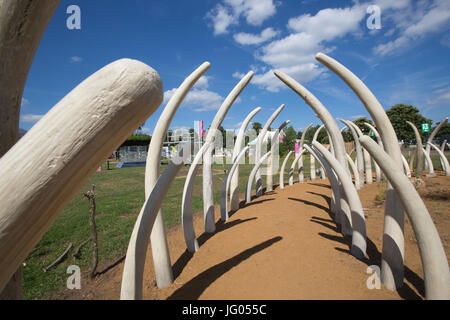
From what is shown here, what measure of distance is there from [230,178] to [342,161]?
11.4 ft

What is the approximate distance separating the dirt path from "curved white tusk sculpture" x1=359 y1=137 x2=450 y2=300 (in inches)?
20.5

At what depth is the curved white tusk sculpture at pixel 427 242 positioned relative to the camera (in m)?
2.50

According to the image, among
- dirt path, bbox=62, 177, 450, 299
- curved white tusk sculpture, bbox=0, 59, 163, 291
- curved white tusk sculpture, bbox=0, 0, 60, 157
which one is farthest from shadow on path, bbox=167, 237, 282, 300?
curved white tusk sculpture, bbox=0, 0, 60, 157

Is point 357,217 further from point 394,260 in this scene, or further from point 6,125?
point 6,125

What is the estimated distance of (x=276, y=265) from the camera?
381 centimetres

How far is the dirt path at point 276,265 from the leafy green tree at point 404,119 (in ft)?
149

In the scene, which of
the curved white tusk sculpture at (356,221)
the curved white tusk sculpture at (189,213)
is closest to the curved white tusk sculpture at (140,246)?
the curved white tusk sculpture at (189,213)

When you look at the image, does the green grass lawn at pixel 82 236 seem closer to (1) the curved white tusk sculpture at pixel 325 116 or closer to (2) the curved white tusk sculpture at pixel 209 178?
(2) the curved white tusk sculpture at pixel 209 178

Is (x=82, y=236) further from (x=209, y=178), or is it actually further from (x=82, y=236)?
(x=209, y=178)

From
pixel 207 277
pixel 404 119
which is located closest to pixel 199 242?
pixel 207 277

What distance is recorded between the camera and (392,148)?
3.33m

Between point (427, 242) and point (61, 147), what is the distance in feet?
12.2

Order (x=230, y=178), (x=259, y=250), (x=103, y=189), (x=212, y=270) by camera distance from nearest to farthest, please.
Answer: (x=212, y=270) → (x=259, y=250) → (x=230, y=178) → (x=103, y=189)

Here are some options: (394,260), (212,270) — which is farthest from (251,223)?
(394,260)
